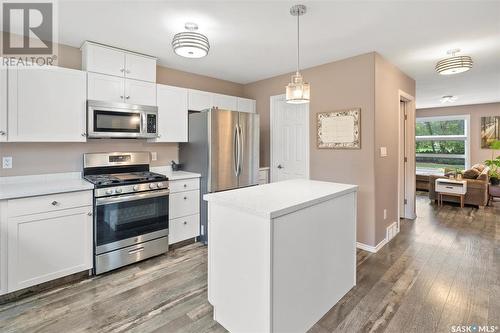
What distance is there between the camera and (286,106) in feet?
14.0

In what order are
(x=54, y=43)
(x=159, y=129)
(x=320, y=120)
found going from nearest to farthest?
(x=54, y=43) < (x=159, y=129) < (x=320, y=120)

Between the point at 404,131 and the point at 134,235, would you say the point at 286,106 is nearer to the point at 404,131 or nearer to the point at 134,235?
the point at 404,131

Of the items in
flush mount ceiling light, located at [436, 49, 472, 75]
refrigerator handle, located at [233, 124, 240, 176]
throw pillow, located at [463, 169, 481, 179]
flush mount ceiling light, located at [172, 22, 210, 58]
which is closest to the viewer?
flush mount ceiling light, located at [172, 22, 210, 58]

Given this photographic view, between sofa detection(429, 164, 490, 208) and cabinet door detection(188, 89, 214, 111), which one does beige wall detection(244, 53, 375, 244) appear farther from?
sofa detection(429, 164, 490, 208)

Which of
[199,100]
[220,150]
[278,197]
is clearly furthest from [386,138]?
[199,100]

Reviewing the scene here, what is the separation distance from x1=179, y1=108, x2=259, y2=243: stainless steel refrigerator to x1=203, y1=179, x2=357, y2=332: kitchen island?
1375mm

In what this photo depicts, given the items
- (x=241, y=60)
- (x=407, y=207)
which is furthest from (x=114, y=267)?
(x=407, y=207)

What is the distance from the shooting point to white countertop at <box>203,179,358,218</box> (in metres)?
1.63

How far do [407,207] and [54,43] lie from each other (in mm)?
5631

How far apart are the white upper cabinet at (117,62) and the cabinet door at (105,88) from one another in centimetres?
7

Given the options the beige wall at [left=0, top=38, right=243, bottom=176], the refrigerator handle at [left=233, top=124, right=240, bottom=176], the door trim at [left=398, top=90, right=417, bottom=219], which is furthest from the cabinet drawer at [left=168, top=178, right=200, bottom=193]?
the door trim at [left=398, top=90, right=417, bottom=219]

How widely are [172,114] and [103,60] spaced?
0.97 m

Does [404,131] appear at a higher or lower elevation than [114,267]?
higher

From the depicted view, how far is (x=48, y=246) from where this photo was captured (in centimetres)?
237
